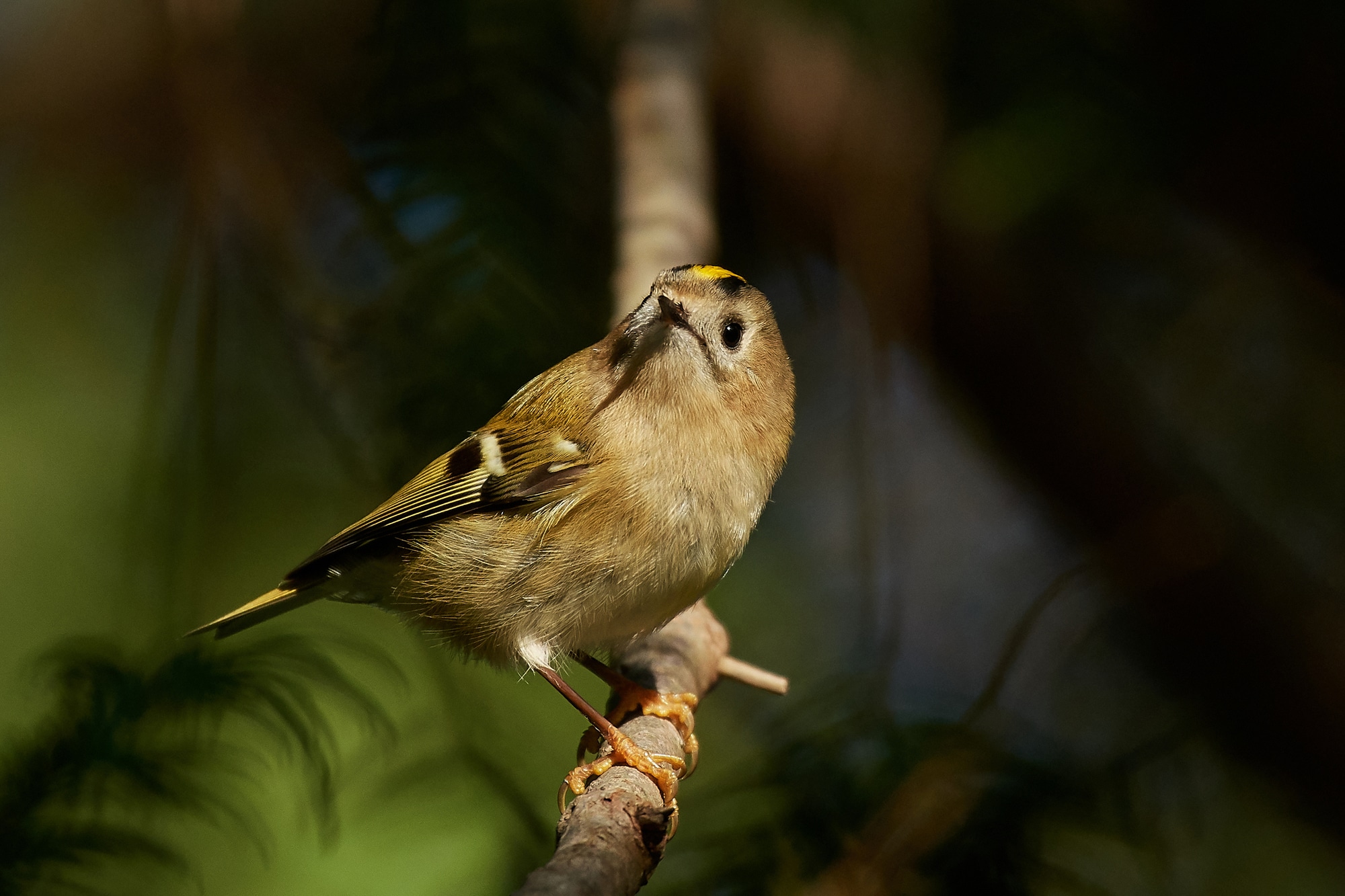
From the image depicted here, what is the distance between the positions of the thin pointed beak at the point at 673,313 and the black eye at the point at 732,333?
0.10 metres

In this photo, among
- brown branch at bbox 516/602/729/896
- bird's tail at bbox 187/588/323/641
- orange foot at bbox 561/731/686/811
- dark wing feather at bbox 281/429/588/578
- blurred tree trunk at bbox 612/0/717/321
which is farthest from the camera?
blurred tree trunk at bbox 612/0/717/321

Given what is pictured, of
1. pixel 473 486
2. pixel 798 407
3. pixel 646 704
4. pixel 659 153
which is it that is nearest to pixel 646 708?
pixel 646 704

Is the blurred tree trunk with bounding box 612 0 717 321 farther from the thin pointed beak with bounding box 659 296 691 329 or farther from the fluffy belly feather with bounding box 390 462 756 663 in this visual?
the fluffy belly feather with bounding box 390 462 756 663

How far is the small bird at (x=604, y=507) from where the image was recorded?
160 cm

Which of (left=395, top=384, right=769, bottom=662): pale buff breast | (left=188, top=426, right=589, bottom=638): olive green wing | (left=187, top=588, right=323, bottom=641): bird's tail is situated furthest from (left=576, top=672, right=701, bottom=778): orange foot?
(left=187, top=588, right=323, bottom=641): bird's tail

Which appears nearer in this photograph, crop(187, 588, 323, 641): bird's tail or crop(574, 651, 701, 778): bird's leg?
crop(574, 651, 701, 778): bird's leg

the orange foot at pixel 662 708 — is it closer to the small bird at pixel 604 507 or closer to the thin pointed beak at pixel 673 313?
the small bird at pixel 604 507

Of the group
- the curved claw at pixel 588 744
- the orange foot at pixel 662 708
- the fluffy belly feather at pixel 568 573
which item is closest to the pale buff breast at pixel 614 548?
the fluffy belly feather at pixel 568 573

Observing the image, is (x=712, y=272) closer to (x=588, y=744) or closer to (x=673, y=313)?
(x=673, y=313)

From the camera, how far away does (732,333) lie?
178 centimetres

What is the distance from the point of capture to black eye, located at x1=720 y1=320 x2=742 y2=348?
5.72 feet

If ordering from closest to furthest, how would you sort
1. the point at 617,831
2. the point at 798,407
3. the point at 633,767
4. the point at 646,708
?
the point at 617,831 < the point at 633,767 < the point at 646,708 < the point at 798,407

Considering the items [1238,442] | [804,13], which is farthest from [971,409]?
[804,13]

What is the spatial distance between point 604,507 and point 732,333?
1.30 feet
